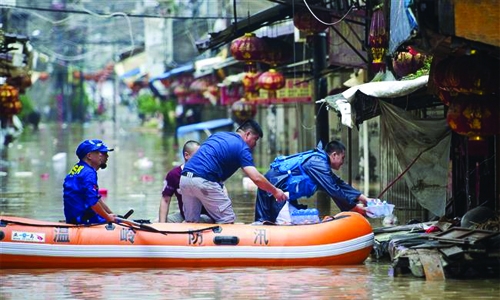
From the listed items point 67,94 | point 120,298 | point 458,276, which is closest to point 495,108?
point 458,276

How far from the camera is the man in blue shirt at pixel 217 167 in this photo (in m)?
14.3

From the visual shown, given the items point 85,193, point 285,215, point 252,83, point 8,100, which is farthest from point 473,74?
point 8,100

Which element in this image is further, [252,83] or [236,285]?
[252,83]

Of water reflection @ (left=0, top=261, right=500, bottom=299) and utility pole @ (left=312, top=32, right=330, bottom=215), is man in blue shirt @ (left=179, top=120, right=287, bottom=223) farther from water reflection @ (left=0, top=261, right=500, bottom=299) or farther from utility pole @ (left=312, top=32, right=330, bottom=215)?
utility pole @ (left=312, top=32, right=330, bottom=215)

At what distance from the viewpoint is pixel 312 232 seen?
1379cm

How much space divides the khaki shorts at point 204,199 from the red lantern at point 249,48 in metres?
10.5

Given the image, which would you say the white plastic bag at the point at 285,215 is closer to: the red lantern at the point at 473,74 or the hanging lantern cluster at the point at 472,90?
the hanging lantern cluster at the point at 472,90

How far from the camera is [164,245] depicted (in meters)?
13.7

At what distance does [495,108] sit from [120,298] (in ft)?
14.6

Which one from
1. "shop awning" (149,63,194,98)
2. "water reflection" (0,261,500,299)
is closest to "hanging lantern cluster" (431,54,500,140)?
"water reflection" (0,261,500,299)

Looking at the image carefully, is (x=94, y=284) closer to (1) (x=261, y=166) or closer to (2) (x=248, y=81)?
(2) (x=248, y=81)

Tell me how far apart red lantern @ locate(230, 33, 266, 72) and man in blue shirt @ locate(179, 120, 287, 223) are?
10.4 meters

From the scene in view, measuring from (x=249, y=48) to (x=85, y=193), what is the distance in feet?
37.3

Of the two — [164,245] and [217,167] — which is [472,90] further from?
[164,245]
